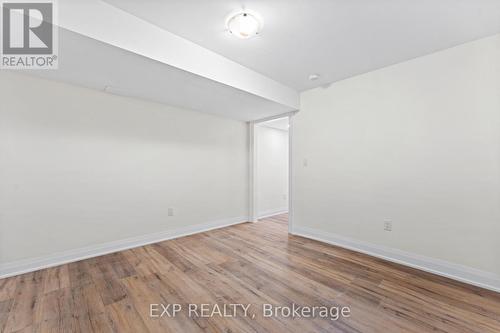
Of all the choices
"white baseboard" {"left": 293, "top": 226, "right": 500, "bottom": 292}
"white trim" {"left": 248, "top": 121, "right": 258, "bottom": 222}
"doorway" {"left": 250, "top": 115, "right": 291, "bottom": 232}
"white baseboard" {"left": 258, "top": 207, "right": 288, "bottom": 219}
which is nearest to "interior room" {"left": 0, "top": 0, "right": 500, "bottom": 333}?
"white baseboard" {"left": 293, "top": 226, "right": 500, "bottom": 292}

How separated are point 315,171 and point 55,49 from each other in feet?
11.1

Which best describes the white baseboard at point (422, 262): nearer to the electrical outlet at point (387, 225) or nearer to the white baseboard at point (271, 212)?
the electrical outlet at point (387, 225)

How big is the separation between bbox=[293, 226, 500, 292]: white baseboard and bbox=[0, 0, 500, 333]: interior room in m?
0.01

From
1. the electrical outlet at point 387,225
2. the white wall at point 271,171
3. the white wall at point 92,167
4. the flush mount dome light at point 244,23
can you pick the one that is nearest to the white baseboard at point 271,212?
the white wall at point 271,171

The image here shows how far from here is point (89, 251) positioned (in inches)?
99.3

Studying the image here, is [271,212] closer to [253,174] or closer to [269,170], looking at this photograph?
[269,170]

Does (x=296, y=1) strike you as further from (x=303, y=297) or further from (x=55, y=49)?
(x=303, y=297)

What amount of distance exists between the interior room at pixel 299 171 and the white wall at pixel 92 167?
0.7 inches

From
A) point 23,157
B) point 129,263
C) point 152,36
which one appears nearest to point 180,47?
point 152,36

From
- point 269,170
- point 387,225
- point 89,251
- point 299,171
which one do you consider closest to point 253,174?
point 269,170

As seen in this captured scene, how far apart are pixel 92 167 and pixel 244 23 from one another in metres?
2.54

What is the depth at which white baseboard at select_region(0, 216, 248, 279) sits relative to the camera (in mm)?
2100

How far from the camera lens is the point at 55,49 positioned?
1.76 metres

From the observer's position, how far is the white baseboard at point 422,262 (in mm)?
1904
